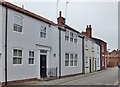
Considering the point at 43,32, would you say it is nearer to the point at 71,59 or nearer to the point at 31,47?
the point at 31,47

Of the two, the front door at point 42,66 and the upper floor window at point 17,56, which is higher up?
the upper floor window at point 17,56

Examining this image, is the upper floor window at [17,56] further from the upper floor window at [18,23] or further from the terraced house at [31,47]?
the upper floor window at [18,23]

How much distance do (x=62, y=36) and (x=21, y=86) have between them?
12.3 metres

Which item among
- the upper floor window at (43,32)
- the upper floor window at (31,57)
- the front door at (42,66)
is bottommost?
the front door at (42,66)

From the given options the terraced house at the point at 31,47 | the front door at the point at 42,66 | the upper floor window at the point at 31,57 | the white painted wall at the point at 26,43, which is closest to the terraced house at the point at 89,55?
the terraced house at the point at 31,47

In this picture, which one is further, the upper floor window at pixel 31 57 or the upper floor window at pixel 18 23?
the upper floor window at pixel 31 57

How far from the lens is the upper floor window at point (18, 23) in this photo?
19.5 meters

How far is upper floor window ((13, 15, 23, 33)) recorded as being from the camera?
1952 centimetres

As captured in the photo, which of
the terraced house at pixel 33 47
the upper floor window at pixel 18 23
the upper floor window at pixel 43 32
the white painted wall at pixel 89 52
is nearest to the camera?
the terraced house at pixel 33 47

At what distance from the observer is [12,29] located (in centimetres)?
1902

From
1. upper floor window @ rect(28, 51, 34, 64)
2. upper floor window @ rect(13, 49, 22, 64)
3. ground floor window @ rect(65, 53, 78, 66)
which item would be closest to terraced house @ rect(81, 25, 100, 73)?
ground floor window @ rect(65, 53, 78, 66)

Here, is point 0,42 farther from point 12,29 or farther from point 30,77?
point 30,77

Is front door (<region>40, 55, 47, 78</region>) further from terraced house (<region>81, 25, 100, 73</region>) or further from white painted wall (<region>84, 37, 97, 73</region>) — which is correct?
white painted wall (<region>84, 37, 97, 73</region>)

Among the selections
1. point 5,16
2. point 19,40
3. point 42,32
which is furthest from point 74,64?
point 5,16
